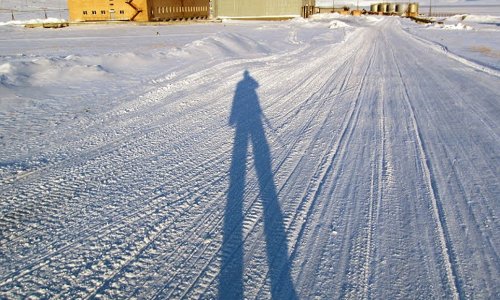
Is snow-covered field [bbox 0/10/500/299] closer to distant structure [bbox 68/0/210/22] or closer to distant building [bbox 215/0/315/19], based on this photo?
distant structure [bbox 68/0/210/22]

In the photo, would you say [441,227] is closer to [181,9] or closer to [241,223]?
[241,223]

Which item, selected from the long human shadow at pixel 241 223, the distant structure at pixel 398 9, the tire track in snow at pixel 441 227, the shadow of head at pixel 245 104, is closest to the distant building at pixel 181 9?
the distant structure at pixel 398 9

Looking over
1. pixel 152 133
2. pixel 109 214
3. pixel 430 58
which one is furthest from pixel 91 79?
pixel 430 58

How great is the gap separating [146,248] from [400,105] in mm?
6992

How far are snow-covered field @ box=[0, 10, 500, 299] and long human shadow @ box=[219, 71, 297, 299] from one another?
0.7 inches

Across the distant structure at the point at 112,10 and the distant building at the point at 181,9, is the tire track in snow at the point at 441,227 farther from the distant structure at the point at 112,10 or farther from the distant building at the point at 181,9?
the distant building at the point at 181,9

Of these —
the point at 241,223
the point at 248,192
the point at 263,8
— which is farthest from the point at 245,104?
the point at 263,8

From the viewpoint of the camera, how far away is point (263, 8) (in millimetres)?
57188

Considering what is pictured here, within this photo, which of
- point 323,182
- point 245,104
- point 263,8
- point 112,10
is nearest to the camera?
point 323,182

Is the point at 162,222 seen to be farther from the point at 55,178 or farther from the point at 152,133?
the point at 152,133

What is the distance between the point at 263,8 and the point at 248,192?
56.3m

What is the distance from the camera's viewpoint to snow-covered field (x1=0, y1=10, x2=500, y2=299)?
3.46m

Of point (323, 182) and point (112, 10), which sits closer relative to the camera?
point (323, 182)

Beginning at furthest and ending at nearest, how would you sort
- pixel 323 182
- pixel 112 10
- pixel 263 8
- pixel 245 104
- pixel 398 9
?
1. pixel 398 9
2. pixel 263 8
3. pixel 112 10
4. pixel 245 104
5. pixel 323 182
